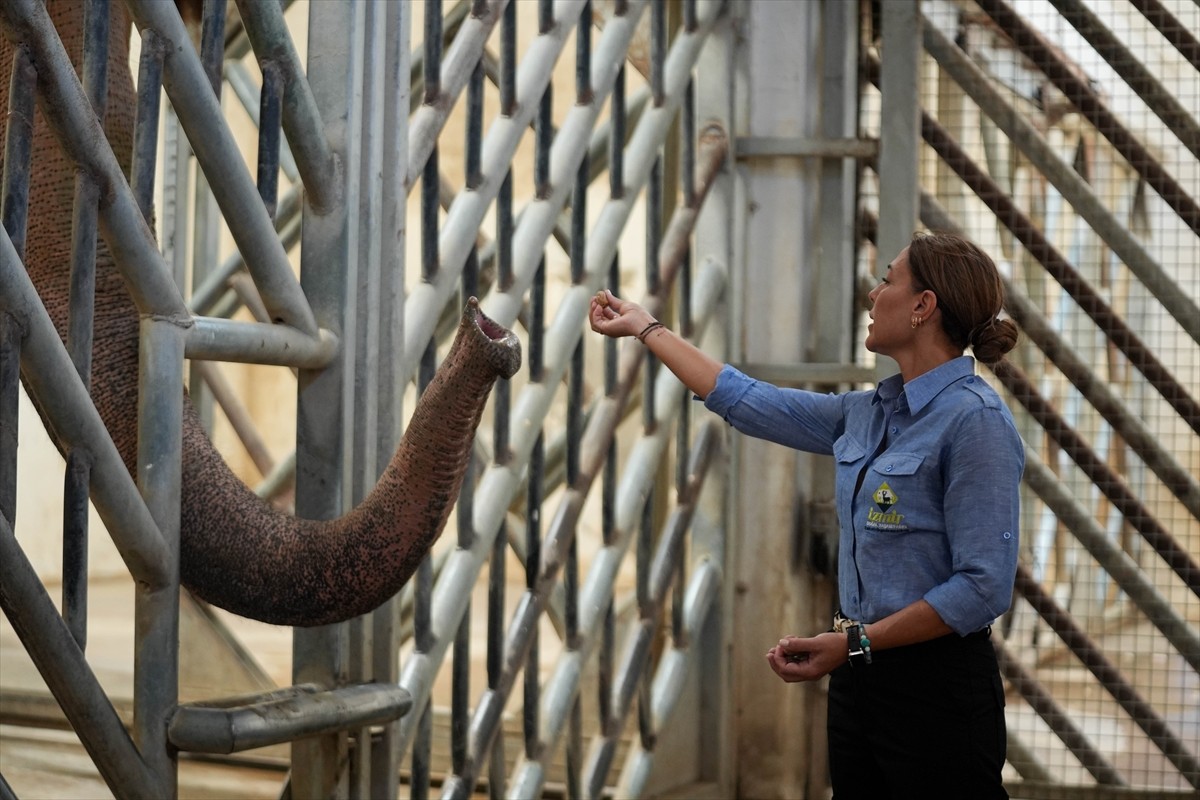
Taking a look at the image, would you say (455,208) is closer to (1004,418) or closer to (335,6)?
(335,6)

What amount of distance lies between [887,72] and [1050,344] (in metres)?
0.75

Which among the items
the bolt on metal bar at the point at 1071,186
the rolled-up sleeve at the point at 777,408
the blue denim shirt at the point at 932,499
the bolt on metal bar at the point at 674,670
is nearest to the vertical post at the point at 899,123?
the bolt on metal bar at the point at 1071,186

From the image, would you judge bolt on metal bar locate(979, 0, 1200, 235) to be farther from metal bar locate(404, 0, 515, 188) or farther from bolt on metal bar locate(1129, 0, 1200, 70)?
metal bar locate(404, 0, 515, 188)

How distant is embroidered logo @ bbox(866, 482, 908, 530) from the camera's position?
223 centimetres

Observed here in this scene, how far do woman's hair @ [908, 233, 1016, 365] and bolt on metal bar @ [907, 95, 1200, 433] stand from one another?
1826mm

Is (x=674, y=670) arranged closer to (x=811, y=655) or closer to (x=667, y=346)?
(x=667, y=346)

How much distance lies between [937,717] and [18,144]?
1330mm

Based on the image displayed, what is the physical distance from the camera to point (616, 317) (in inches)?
98.9

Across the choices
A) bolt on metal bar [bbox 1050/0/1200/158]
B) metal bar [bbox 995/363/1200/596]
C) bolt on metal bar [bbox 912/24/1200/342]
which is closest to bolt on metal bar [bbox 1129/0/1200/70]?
bolt on metal bar [bbox 1050/0/1200/158]

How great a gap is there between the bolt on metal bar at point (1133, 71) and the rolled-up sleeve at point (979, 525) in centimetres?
210

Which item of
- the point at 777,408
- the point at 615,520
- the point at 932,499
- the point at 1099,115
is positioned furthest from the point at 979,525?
the point at 1099,115

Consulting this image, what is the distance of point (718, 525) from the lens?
161 inches

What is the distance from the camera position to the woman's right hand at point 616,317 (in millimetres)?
2488

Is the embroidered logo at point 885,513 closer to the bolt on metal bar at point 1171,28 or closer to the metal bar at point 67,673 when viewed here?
the metal bar at point 67,673
